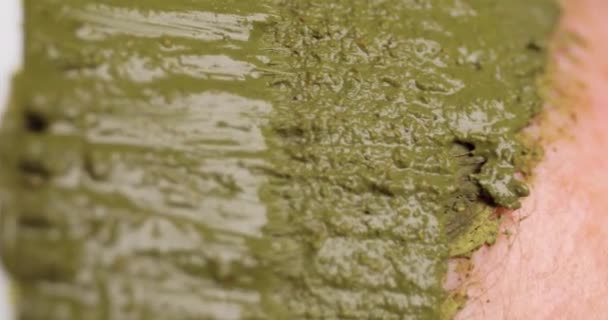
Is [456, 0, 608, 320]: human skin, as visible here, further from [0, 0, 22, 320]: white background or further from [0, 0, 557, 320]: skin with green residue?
[0, 0, 22, 320]: white background

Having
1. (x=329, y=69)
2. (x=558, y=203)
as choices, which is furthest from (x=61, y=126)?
(x=558, y=203)

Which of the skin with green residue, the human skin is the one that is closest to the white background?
the skin with green residue

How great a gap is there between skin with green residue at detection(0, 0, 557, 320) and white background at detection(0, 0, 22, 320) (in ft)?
0.10

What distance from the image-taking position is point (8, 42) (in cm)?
138

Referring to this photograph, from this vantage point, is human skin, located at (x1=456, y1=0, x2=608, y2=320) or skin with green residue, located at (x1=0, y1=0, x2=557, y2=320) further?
human skin, located at (x1=456, y1=0, x2=608, y2=320)

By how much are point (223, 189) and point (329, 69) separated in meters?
0.52

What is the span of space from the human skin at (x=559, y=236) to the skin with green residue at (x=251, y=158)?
0.09 metres

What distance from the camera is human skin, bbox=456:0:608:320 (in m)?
1.75

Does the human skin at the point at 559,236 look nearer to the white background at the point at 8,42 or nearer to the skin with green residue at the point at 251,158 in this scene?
the skin with green residue at the point at 251,158

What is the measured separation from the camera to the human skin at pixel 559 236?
175 cm

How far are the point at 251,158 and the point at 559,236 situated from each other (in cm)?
104

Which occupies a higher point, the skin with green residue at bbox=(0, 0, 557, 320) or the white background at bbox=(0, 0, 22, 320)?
the white background at bbox=(0, 0, 22, 320)

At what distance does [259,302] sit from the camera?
1415 mm

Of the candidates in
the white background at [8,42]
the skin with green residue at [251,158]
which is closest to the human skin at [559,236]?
the skin with green residue at [251,158]
